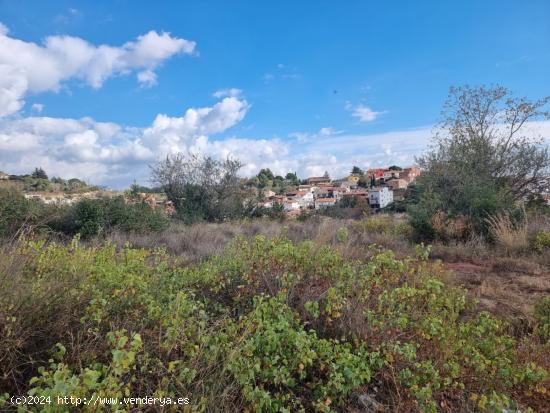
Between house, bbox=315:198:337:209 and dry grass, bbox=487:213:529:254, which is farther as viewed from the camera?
house, bbox=315:198:337:209

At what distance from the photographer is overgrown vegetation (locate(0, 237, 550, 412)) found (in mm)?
1983

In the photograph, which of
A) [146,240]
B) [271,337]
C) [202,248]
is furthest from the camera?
[146,240]

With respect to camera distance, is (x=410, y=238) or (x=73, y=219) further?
(x=73, y=219)

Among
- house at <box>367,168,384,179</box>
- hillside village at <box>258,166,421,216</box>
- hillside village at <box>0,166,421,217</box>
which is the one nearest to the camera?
hillside village at <box>0,166,421,217</box>

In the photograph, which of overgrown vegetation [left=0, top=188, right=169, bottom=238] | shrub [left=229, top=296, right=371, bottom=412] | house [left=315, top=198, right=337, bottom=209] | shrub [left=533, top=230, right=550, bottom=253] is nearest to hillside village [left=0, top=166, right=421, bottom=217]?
house [left=315, top=198, right=337, bottom=209]

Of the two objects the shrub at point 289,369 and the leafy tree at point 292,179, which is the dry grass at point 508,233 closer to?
the shrub at point 289,369

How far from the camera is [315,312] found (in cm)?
264

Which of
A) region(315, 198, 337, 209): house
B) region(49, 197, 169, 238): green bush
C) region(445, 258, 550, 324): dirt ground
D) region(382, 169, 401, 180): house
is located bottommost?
region(445, 258, 550, 324): dirt ground

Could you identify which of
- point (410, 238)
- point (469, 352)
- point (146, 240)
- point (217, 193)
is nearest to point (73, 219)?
point (146, 240)

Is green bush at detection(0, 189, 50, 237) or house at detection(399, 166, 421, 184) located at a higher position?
house at detection(399, 166, 421, 184)

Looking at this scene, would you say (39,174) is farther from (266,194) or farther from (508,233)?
(508,233)

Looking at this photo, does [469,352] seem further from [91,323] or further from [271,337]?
[91,323]

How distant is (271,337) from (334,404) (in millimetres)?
602

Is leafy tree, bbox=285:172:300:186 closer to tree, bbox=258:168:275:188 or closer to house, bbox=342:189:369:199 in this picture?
tree, bbox=258:168:275:188
